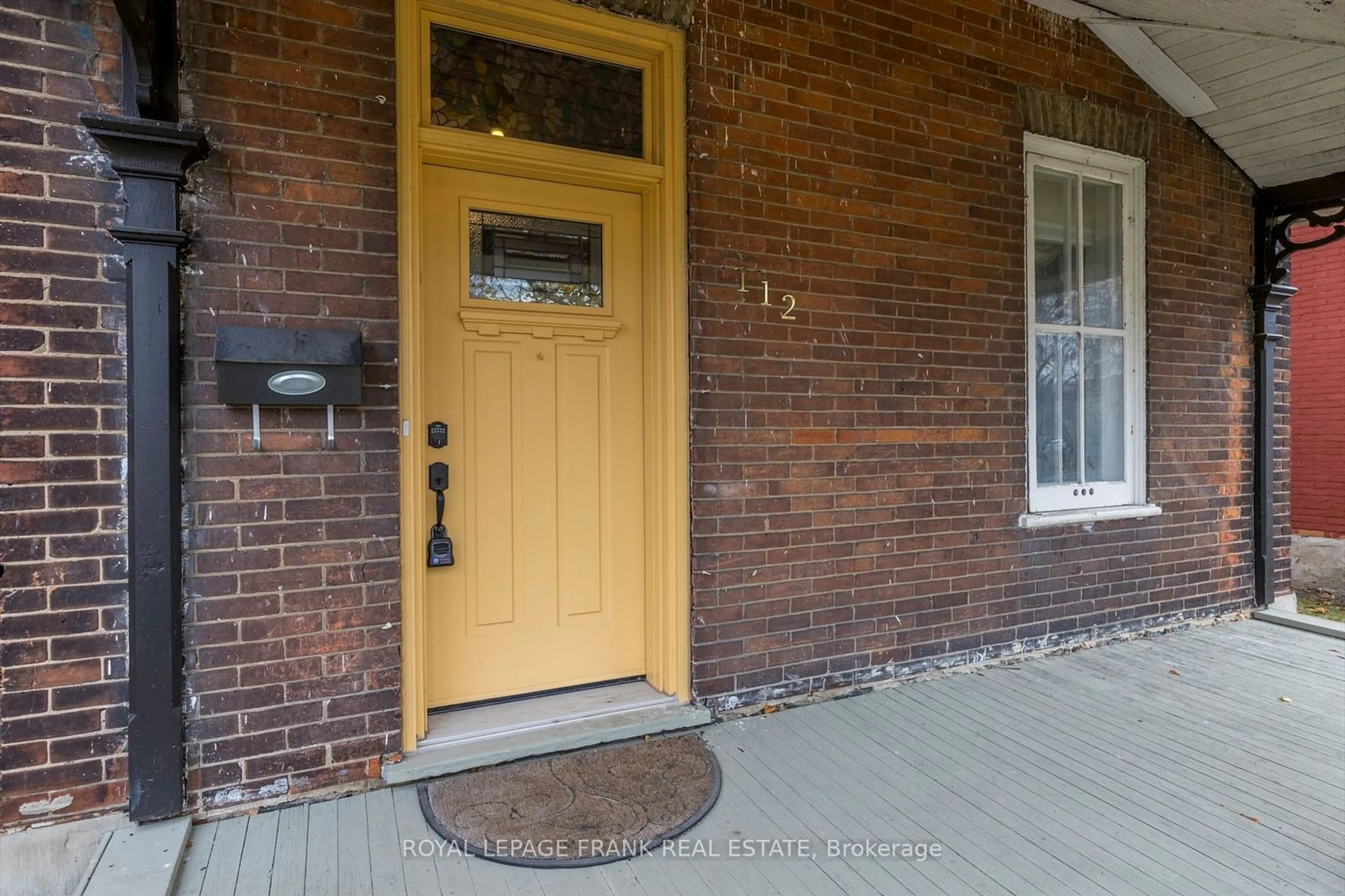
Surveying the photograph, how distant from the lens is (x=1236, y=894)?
192 centimetres

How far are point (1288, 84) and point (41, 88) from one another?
5.48 metres

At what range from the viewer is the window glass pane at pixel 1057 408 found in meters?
3.92

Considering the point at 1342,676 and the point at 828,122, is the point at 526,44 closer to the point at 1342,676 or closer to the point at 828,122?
the point at 828,122

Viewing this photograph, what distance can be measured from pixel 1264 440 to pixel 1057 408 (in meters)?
1.85

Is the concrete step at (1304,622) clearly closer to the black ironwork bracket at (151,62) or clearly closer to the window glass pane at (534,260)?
the window glass pane at (534,260)

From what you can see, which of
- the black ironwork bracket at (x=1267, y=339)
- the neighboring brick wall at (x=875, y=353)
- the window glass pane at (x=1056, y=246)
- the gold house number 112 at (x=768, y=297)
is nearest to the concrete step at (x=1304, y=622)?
the black ironwork bracket at (x=1267, y=339)

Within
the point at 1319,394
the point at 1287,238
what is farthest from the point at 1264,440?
the point at 1319,394

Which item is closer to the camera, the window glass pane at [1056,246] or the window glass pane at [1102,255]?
the window glass pane at [1056,246]

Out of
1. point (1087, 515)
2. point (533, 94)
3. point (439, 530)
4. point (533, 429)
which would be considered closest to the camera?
point (439, 530)

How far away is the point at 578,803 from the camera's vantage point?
7.48ft

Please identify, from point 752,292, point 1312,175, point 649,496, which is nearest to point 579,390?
point 649,496

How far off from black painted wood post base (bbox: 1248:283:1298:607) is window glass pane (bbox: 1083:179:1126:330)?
3.93 feet

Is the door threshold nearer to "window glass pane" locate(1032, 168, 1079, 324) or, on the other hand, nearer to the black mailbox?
the black mailbox

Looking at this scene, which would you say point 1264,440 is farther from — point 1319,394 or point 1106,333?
point 1319,394
